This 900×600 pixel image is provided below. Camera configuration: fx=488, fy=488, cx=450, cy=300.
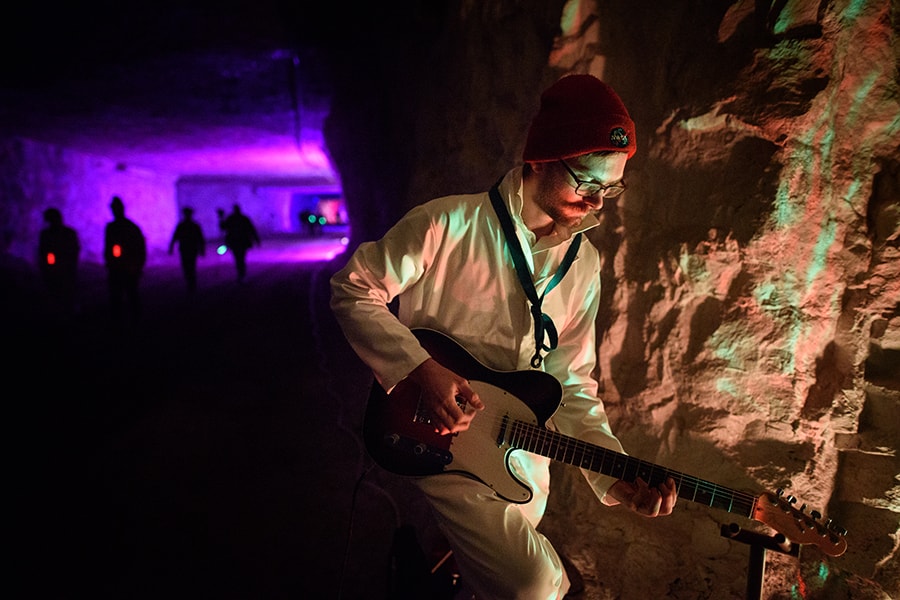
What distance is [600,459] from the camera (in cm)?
207

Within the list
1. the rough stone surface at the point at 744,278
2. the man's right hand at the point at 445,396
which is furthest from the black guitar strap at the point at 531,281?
the rough stone surface at the point at 744,278

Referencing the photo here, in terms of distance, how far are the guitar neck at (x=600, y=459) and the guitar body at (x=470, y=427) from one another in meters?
0.04

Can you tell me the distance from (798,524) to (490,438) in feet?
3.98

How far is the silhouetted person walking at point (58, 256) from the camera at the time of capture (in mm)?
7340

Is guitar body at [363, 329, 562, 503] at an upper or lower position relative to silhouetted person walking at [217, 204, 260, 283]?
lower

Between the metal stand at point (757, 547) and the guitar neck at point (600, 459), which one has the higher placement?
the guitar neck at point (600, 459)

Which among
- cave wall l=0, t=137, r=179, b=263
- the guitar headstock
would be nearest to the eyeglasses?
the guitar headstock

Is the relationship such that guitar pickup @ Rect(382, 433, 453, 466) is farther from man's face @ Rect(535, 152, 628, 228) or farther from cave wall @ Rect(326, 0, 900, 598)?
cave wall @ Rect(326, 0, 900, 598)

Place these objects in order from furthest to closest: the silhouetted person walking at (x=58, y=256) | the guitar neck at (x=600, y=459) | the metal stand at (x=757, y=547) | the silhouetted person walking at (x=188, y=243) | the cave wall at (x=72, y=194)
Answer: the cave wall at (x=72, y=194), the silhouetted person walking at (x=188, y=243), the silhouetted person walking at (x=58, y=256), the guitar neck at (x=600, y=459), the metal stand at (x=757, y=547)

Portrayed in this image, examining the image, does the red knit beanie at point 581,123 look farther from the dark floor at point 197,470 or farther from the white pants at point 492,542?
the dark floor at point 197,470

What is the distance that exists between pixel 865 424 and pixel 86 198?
17.3 metres

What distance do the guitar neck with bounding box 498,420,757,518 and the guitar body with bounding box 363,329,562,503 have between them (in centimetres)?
4

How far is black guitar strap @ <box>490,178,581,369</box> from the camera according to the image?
2111mm

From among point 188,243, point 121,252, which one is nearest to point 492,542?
point 121,252
